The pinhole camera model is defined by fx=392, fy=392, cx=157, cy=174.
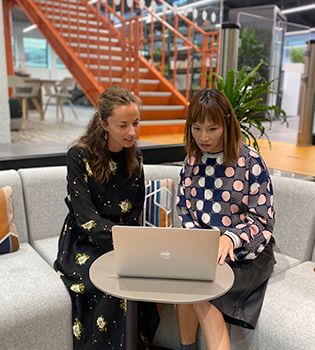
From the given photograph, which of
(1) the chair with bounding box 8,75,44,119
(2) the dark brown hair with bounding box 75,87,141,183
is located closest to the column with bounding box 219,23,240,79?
(2) the dark brown hair with bounding box 75,87,141,183

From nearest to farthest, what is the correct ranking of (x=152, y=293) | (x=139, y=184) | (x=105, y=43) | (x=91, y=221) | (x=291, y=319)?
(x=152, y=293) → (x=291, y=319) → (x=91, y=221) → (x=139, y=184) → (x=105, y=43)

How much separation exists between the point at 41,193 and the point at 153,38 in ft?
→ 13.3

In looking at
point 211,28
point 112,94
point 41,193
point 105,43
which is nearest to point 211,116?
point 112,94

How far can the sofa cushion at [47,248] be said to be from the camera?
2.06m

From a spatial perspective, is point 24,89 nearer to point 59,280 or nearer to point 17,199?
point 17,199

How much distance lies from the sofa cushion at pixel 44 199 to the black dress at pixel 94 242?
51 cm

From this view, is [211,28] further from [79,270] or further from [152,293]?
[152,293]

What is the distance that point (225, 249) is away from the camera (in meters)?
1.47

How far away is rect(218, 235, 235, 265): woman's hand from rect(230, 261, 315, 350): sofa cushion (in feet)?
1.00

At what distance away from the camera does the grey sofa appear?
5.07ft

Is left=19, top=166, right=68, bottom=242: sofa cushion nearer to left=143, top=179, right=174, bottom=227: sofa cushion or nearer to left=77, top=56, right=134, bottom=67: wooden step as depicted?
left=143, top=179, right=174, bottom=227: sofa cushion

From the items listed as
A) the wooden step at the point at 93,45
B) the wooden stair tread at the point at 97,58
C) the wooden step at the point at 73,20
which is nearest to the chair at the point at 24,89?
the wooden stair tread at the point at 97,58

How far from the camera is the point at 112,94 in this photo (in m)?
1.70

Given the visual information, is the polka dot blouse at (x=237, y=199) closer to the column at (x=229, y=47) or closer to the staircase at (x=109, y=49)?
the column at (x=229, y=47)
